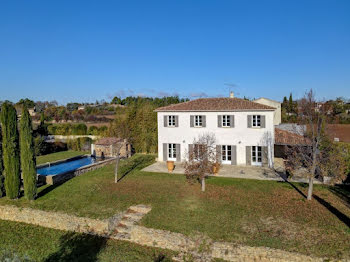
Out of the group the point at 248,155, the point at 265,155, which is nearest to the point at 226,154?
the point at 248,155

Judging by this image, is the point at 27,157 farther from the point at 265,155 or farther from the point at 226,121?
the point at 265,155

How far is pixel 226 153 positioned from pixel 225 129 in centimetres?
236

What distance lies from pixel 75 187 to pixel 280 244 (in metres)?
14.0

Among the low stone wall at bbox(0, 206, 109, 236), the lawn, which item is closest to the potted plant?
the lawn

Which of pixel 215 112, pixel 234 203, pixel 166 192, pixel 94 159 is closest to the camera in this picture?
pixel 234 203

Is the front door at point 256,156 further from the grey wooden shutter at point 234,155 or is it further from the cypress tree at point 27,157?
the cypress tree at point 27,157

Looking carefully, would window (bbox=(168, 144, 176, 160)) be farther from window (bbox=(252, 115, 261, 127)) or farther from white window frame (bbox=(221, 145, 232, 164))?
window (bbox=(252, 115, 261, 127))

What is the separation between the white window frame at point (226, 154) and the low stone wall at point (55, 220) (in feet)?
48.0

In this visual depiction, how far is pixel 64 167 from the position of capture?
2603 cm

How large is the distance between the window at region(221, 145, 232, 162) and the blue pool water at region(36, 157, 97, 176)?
1468cm

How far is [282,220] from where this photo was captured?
1200 centimetres

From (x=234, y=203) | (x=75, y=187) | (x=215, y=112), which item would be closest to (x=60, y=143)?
(x=75, y=187)

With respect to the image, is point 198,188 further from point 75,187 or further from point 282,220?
point 75,187

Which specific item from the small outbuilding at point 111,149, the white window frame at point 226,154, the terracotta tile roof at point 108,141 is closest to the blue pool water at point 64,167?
the small outbuilding at point 111,149
